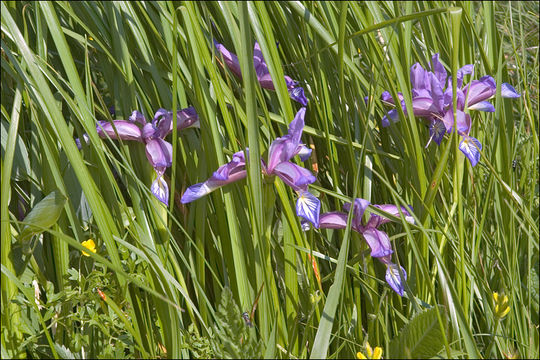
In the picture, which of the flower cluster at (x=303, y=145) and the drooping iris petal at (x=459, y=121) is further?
the drooping iris petal at (x=459, y=121)

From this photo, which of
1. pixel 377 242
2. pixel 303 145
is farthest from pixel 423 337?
pixel 303 145

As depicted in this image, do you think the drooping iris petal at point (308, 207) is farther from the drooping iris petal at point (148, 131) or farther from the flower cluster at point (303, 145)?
the drooping iris petal at point (148, 131)

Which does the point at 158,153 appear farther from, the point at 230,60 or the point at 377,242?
the point at 377,242

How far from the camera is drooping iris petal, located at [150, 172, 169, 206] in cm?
117

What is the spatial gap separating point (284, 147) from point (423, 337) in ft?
1.19

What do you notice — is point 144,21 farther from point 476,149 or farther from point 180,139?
point 476,149

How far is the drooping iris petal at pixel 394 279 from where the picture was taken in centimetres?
117

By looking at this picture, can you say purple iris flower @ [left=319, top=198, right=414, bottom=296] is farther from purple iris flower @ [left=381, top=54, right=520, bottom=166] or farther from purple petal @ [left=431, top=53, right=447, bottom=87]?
purple petal @ [left=431, top=53, right=447, bottom=87]

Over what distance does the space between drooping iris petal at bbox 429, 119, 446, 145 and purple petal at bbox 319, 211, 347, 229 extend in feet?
0.83

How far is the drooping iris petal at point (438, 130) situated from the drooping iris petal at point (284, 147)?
324 mm

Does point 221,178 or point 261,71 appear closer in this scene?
point 221,178

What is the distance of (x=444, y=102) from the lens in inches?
50.1

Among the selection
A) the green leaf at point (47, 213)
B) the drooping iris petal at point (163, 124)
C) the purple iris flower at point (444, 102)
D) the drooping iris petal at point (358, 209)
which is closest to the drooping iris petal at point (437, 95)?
the purple iris flower at point (444, 102)

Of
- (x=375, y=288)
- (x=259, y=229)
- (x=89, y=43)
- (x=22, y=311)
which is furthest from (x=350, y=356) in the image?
(x=89, y=43)
